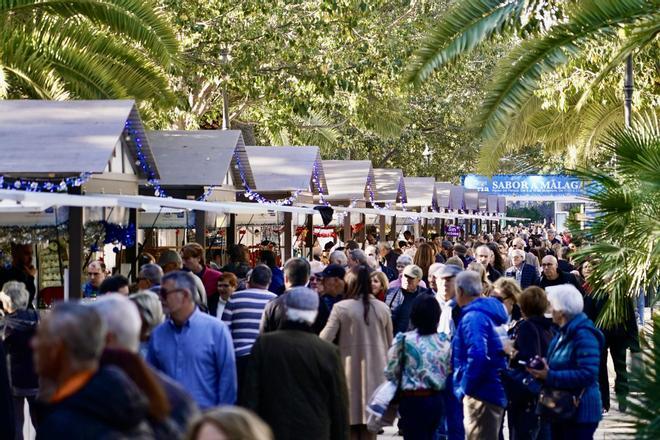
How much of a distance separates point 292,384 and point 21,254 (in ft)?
24.7

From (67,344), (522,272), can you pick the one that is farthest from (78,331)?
(522,272)

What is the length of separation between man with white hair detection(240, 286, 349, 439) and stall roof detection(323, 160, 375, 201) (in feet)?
72.4

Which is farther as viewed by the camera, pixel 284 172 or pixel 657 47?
pixel 284 172

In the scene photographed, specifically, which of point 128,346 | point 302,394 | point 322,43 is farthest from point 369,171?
point 128,346

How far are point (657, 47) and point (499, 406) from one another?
953cm

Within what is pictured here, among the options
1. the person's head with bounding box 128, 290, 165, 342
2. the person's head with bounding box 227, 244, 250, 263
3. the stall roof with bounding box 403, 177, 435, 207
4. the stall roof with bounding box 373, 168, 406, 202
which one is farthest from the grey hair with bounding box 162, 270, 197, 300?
the stall roof with bounding box 403, 177, 435, 207

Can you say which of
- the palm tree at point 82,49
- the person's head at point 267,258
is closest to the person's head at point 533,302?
the person's head at point 267,258

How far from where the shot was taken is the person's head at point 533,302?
9695mm

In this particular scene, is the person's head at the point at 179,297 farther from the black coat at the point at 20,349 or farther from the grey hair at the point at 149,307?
the black coat at the point at 20,349

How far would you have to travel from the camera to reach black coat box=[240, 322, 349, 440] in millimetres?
7441

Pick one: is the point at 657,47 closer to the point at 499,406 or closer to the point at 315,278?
the point at 315,278

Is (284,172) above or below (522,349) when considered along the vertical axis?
above

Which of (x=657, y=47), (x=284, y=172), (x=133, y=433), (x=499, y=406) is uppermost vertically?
(x=657, y=47)

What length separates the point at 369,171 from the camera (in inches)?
1247
